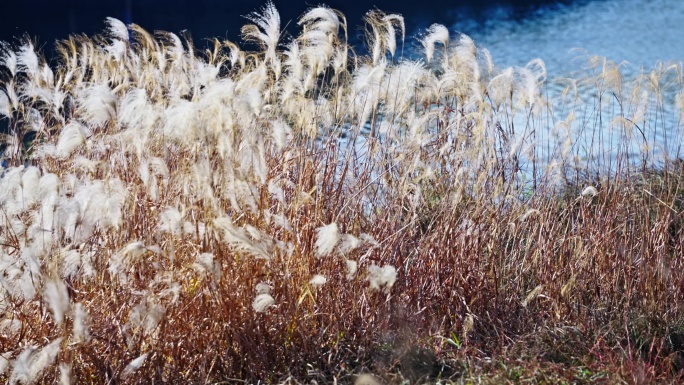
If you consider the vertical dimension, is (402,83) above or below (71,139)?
above

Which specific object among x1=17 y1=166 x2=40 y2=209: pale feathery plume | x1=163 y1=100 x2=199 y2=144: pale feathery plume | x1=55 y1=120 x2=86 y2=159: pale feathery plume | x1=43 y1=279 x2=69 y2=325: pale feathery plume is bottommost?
x1=43 y1=279 x2=69 y2=325: pale feathery plume

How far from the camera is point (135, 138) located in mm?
2480

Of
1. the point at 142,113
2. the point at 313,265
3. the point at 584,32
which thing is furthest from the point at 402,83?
the point at 584,32

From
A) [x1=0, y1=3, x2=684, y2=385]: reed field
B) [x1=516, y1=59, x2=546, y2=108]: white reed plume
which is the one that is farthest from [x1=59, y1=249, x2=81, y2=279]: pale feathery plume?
[x1=516, y1=59, x2=546, y2=108]: white reed plume

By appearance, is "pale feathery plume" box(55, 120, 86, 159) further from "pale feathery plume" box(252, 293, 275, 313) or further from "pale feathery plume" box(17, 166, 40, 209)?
"pale feathery plume" box(252, 293, 275, 313)

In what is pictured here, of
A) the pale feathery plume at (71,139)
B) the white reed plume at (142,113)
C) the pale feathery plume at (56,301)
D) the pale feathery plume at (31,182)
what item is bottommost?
the pale feathery plume at (56,301)

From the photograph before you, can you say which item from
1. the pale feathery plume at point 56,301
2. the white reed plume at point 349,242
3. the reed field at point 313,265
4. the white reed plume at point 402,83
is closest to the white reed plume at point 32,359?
the reed field at point 313,265

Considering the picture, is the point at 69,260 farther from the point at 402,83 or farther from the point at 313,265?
the point at 402,83

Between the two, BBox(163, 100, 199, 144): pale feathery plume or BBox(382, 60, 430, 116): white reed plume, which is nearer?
BBox(163, 100, 199, 144): pale feathery plume

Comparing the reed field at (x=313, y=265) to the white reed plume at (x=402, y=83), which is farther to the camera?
the white reed plume at (x=402, y=83)

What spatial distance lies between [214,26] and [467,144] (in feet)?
31.9

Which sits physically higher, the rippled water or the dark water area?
the rippled water

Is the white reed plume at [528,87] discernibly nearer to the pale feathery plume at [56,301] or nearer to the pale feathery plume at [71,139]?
the pale feathery plume at [71,139]

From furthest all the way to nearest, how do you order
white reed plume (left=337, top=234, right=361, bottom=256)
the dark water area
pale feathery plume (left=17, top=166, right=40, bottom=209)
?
1. the dark water area
2. pale feathery plume (left=17, top=166, right=40, bottom=209)
3. white reed plume (left=337, top=234, right=361, bottom=256)
